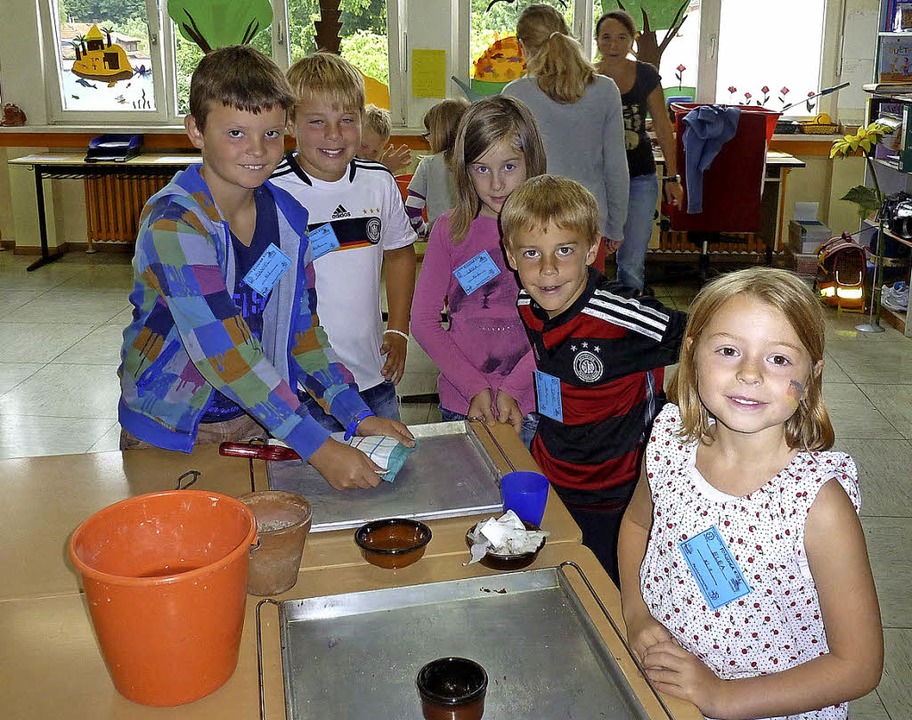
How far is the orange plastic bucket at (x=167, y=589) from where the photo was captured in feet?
3.03

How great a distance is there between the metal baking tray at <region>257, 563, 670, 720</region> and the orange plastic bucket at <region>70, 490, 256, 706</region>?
11cm

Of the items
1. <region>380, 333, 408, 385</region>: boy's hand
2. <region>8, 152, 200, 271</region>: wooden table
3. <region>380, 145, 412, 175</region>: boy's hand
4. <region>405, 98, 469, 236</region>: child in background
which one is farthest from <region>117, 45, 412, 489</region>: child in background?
<region>8, 152, 200, 271</region>: wooden table

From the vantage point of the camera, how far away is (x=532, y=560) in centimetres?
127

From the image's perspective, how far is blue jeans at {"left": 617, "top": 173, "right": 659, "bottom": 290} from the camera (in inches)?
170

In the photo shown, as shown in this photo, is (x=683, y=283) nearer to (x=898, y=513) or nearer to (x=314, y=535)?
(x=898, y=513)

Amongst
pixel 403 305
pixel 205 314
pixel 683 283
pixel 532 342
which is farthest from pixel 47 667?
pixel 683 283

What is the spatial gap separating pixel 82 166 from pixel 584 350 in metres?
5.26

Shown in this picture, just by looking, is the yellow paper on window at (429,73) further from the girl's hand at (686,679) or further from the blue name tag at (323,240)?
the girl's hand at (686,679)

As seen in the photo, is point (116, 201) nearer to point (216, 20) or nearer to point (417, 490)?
point (216, 20)

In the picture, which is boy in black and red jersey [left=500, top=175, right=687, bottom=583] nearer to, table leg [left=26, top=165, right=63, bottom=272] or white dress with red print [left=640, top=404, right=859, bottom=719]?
white dress with red print [left=640, top=404, right=859, bottom=719]

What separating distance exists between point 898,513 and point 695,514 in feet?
6.81

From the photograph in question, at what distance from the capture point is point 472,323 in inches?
82.7

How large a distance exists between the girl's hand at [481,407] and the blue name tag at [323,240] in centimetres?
47

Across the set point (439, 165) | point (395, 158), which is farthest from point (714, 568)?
point (395, 158)
